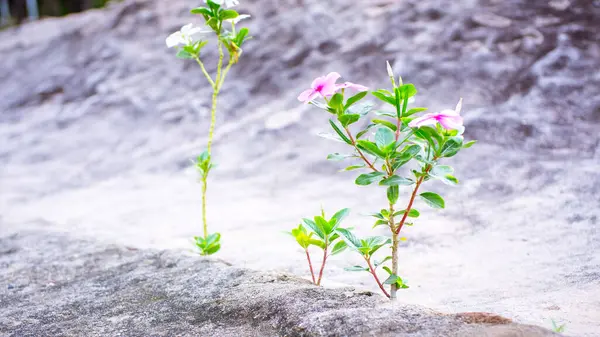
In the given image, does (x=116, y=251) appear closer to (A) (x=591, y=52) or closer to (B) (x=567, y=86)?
(B) (x=567, y=86)

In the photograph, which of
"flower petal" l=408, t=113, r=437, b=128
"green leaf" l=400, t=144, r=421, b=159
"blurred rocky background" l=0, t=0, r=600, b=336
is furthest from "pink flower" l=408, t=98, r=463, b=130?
"blurred rocky background" l=0, t=0, r=600, b=336

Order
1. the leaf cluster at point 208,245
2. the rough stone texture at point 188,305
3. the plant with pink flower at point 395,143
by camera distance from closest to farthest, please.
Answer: the rough stone texture at point 188,305, the plant with pink flower at point 395,143, the leaf cluster at point 208,245

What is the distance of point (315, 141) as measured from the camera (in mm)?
3787

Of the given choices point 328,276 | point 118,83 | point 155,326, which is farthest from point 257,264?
point 118,83

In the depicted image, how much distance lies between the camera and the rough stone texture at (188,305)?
3.78 ft

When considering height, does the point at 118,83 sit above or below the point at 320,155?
above

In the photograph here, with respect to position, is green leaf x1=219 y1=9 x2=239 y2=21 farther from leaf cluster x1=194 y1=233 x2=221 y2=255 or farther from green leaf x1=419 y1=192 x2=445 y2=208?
green leaf x1=419 y1=192 x2=445 y2=208

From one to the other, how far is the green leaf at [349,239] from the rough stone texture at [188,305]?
0.38 feet

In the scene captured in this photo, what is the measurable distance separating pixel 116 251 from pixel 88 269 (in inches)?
6.7

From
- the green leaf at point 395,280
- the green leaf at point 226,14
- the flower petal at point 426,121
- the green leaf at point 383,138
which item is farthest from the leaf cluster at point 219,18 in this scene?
the green leaf at point 395,280

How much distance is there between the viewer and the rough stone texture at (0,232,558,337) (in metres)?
1.15

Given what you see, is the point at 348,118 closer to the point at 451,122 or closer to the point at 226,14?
the point at 451,122

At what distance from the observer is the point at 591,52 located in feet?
11.8

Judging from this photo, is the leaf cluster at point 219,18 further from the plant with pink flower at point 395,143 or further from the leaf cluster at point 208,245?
the leaf cluster at point 208,245
